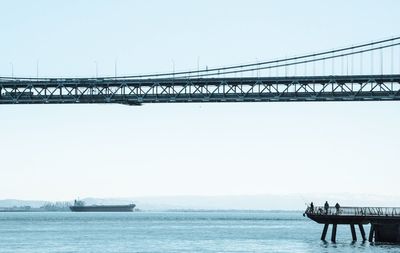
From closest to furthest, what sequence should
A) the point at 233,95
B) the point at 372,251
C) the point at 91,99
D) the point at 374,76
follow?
1. the point at 372,251
2. the point at 374,76
3. the point at 233,95
4. the point at 91,99

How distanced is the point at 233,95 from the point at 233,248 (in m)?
17.4

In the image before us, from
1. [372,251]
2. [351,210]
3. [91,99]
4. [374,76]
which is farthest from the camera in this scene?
[91,99]

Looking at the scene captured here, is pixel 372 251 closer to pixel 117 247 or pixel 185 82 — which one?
pixel 117 247

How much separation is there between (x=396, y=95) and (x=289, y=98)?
1109 cm

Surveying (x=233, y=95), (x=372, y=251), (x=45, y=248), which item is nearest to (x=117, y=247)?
(x=45, y=248)

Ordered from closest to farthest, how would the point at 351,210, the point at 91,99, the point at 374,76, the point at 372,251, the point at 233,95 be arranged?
1. the point at 372,251
2. the point at 351,210
3. the point at 374,76
4. the point at 233,95
5. the point at 91,99

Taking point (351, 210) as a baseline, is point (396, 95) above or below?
above

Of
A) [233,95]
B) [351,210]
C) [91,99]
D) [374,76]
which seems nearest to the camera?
[351,210]

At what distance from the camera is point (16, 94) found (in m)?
106

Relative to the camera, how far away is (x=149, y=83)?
333 feet

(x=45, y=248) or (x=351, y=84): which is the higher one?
(x=351, y=84)

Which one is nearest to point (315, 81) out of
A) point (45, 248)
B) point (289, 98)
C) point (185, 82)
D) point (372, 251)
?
point (289, 98)

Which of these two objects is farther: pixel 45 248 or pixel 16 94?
pixel 16 94

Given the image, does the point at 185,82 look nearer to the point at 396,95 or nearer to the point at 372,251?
the point at 396,95
